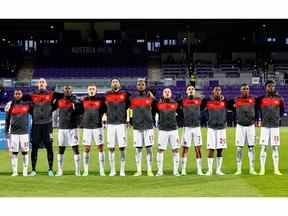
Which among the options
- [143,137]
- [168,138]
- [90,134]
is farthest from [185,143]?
[90,134]

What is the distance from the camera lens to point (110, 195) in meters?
9.02

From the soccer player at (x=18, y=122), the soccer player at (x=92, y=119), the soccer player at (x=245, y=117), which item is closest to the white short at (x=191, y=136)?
the soccer player at (x=245, y=117)

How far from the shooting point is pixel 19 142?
424 inches

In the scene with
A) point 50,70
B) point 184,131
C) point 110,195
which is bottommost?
point 110,195

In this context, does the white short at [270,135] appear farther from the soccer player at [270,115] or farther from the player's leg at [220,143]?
the player's leg at [220,143]

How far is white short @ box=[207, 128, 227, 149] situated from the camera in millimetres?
10734

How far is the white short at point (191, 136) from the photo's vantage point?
10.7m

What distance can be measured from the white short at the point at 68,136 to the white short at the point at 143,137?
956 millimetres

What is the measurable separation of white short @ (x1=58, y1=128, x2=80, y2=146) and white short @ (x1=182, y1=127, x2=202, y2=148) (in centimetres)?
172

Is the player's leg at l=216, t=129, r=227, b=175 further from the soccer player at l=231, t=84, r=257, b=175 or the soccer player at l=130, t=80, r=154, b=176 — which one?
the soccer player at l=130, t=80, r=154, b=176

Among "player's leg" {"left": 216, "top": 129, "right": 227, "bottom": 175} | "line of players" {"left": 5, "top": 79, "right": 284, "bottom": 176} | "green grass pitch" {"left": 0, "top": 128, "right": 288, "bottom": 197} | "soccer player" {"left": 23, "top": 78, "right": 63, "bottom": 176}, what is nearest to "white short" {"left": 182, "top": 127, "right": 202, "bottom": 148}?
"line of players" {"left": 5, "top": 79, "right": 284, "bottom": 176}

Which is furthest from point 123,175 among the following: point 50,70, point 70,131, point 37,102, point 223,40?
point 223,40

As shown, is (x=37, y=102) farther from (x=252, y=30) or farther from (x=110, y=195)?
(x=252, y=30)

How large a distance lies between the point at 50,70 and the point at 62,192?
950cm
